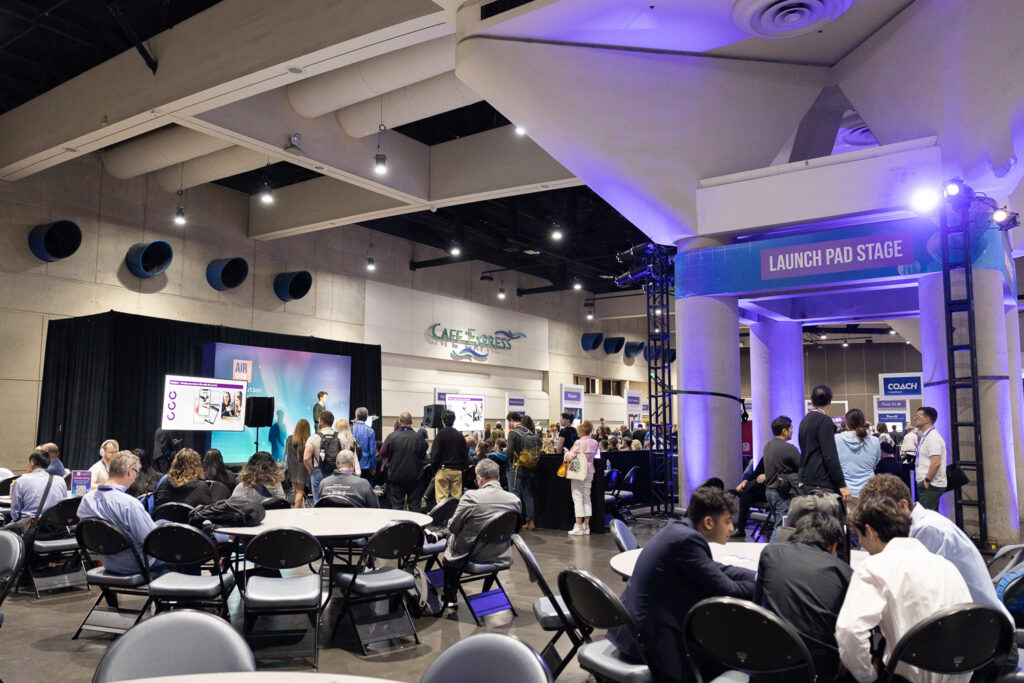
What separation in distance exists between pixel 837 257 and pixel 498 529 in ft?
14.6

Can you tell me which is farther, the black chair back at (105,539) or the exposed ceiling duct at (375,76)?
the exposed ceiling duct at (375,76)

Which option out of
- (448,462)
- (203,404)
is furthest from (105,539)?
(203,404)

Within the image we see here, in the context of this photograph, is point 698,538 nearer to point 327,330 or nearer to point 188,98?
point 188,98

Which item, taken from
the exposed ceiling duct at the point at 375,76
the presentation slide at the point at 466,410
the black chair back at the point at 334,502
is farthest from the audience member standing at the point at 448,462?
the presentation slide at the point at 466,410

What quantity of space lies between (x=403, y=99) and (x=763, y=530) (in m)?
6.49

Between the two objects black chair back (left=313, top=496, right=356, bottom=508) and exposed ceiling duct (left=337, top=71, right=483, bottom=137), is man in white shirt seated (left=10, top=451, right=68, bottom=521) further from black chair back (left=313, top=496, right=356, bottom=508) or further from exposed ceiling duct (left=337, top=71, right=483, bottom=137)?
exposed ceiling duct (left=337, top=71, right=483, bottom=137)

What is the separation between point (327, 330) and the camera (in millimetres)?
14477

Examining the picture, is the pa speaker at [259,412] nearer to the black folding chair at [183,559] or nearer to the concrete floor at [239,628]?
the concrete floor at [239,628]

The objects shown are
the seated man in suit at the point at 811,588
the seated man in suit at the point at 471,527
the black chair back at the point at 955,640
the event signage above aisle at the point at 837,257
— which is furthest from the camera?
the event signage above aisle at the point at 837,257

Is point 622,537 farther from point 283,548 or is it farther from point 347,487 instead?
point 347,487

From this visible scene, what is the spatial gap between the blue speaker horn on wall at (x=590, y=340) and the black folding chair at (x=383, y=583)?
1828 cm

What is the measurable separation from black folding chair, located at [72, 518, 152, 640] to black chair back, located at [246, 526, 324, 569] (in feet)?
2.29

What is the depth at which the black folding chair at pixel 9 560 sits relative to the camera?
3.24 meters

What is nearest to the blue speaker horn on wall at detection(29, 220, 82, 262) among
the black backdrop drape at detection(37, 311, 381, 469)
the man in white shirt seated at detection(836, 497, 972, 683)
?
the black backdrop drape at detection(37, 311, 381, 469)
